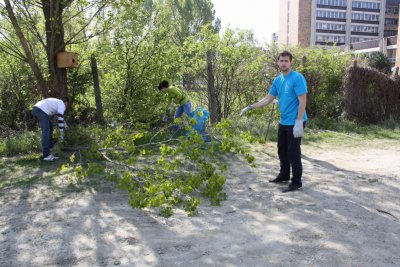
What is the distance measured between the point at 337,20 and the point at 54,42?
88.8 meters

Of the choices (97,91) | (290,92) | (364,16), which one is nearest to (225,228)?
(290,92)

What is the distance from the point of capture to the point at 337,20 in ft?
281

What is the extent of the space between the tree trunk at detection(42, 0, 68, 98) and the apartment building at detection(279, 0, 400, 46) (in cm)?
7727

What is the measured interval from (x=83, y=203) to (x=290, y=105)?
2.62 metres

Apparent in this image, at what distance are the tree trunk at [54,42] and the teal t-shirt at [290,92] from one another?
409 centimetres

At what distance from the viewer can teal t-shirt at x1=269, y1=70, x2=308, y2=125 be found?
14.3ft

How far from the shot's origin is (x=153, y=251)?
117 inches

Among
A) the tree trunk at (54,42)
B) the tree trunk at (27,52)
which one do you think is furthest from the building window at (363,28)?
the tree trunk at (27,52)

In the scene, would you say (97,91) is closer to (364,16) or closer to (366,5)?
(364,16)

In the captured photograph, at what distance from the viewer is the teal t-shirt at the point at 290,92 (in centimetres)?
436

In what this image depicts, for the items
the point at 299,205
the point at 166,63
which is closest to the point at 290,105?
the point at 299,205

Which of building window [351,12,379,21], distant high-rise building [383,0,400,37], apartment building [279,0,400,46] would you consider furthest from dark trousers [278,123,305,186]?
distant high-rise building [383,0,400,37]

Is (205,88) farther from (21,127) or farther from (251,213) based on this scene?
(251,213)

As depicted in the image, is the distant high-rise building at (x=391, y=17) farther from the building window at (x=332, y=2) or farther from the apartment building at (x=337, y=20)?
the building window at (x=332, y=2)
